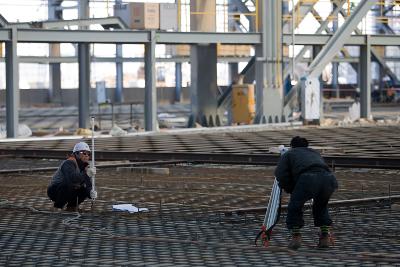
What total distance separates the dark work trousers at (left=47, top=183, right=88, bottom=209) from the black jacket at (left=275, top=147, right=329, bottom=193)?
3693 mm

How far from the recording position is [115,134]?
27.8m

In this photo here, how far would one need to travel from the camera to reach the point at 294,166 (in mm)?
9758

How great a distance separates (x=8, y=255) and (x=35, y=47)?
54.1 m

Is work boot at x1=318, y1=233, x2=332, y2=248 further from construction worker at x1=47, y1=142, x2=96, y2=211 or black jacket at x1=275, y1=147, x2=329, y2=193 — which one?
construction worker at x1=47, y1=142, x2=96, y2=211

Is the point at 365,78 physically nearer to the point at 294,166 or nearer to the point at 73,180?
the point at 73,180

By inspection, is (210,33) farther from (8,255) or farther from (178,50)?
(178,50)

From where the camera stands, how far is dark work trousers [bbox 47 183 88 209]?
12711 mm

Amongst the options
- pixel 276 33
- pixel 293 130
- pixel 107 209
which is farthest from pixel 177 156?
pixel 276 33

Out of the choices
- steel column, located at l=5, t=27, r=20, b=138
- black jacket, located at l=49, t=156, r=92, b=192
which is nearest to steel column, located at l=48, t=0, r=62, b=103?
steel column, located at l=5, t=27, r=20, b=138

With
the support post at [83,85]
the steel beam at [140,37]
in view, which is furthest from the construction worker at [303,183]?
the support post at [83,85]

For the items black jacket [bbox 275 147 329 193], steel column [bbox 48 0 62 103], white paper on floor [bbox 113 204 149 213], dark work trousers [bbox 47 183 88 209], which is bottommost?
white paper on floor [bbox 113 204 149 213]

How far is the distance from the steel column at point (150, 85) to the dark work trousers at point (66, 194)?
642 inches

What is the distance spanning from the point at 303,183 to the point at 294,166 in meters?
0.21

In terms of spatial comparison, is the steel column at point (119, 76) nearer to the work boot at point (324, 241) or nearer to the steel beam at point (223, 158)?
the steel beam at point (223, 158)
